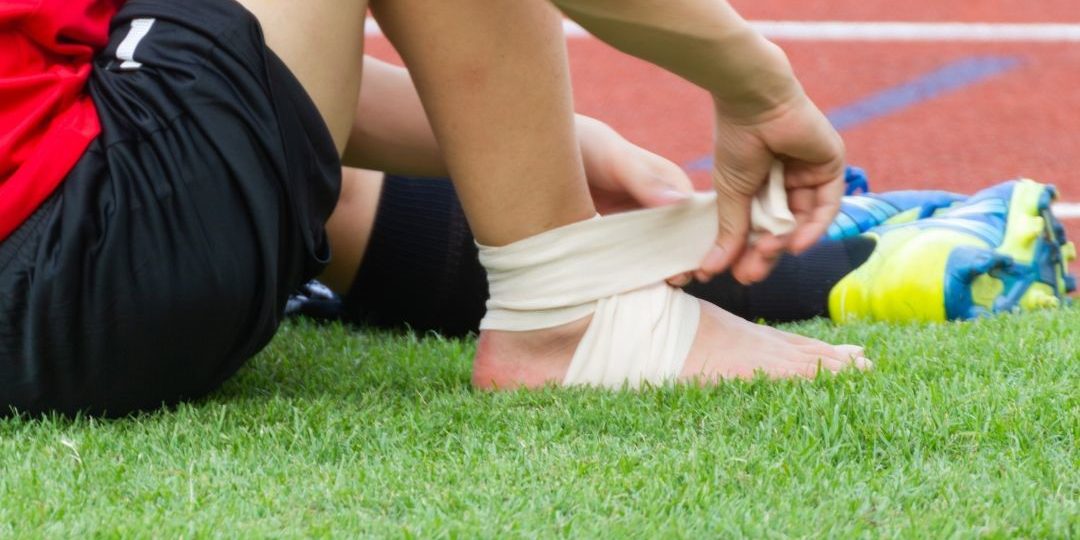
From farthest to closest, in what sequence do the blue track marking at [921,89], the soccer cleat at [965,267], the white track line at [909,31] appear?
1. the white track line at [909,31]
2. the blue track marking at [921,89]
3. the soccer cleat at [965,267]

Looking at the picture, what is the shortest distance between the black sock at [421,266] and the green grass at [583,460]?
0.35 meters

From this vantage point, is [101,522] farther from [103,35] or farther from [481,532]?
[103,35]

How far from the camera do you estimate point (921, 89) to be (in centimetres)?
417

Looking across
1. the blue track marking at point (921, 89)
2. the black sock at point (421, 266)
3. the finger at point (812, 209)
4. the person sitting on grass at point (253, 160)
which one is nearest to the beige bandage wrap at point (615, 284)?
the person sitting on grass at point (253, 160)

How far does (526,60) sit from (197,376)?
0.47 meters

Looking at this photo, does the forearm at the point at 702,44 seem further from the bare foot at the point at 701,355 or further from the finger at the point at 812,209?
the bare foot at the point at 701,355

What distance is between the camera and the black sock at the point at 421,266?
2.10 meters

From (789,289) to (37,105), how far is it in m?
1.13

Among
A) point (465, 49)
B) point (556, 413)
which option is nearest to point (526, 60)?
point (465, 49)

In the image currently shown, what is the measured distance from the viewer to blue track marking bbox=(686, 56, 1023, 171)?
3.96 metres

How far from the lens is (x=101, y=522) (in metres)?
1.24

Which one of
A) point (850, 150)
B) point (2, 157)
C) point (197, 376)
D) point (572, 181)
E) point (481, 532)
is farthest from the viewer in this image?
point (850, 150)

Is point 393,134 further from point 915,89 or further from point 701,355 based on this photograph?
point 915,89

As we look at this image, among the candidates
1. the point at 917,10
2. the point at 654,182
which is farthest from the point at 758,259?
the point at 917,10
